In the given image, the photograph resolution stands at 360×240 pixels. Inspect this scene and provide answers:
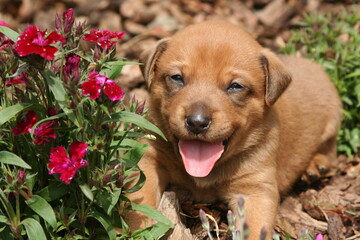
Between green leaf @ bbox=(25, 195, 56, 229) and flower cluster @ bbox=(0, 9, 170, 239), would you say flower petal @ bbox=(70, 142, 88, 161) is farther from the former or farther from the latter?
green leaf @ bbox=(25, 195, 56, 229)

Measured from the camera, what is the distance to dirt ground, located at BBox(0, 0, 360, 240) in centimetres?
577

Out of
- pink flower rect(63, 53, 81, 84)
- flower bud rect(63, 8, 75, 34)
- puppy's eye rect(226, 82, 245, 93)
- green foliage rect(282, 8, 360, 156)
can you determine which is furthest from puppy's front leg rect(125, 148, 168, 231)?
green foliage rect(282, 8, 360, 156)

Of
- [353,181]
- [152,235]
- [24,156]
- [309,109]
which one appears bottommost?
[353,181]

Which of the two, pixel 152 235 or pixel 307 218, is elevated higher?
pixel 152 235

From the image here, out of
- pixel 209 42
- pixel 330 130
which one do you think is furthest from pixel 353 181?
pixel 209 42

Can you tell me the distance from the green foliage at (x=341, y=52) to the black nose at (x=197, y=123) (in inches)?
115

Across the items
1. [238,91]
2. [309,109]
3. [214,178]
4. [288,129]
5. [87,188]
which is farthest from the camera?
[309,109]

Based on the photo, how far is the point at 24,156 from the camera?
3.85 meters

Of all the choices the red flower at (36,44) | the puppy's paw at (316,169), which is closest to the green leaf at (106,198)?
the red flower at (36,44)

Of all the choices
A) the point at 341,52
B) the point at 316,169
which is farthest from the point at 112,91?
the point at 341,52

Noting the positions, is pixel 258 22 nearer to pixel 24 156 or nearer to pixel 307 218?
pixel 307 218

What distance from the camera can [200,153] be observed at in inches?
175

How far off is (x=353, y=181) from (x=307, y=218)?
38.7 inches

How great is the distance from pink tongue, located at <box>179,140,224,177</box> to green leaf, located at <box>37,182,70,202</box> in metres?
1.08
